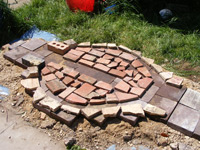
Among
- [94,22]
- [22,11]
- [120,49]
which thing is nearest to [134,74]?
[120,49]

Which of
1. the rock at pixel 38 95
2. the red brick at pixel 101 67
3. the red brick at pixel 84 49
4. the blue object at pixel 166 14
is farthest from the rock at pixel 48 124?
the blue object at pixel 166 14

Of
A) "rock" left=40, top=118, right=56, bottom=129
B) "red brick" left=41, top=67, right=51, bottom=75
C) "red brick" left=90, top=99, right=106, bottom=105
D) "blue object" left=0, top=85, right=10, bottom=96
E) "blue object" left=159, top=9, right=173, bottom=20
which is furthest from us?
"blue object" left=159, top=9, right=173, bottom=20

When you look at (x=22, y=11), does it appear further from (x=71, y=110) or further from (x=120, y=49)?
(x=71, y=110)

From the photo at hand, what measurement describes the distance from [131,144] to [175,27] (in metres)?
3.30

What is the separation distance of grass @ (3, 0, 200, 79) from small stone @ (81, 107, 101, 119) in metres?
1.70

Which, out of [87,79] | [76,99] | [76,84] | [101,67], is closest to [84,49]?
[101,67]

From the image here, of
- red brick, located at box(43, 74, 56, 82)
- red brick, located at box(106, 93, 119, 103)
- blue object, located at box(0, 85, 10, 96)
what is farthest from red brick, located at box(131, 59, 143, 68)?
blue object, located at box(0, 85, 10, 96)

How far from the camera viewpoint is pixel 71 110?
333 cm

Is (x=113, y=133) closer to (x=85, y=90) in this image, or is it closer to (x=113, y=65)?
(x=85, y=90)

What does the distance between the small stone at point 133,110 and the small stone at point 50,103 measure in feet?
2.98

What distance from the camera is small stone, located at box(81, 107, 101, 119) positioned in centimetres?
324

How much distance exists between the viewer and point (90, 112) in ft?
10.7

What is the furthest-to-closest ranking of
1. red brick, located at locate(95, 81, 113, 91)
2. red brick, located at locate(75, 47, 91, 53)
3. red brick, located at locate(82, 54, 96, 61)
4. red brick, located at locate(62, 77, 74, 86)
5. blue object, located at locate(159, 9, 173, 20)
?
blue object, located at locate(159, 9, 173, 20), red brick, located at locate(75, 47, 91, 53), red brick, located at locate(82, 54, 96, 61), red brick, located at locate(62, 77, 74, 86), red brick, located at locate(95, 81, 113, 91)

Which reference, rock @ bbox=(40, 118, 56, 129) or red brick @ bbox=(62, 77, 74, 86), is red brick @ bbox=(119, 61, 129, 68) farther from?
rock @ bbox=(40, 118, 56, 129)
